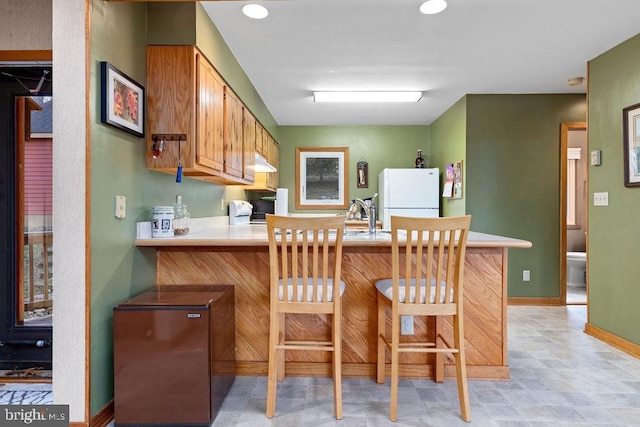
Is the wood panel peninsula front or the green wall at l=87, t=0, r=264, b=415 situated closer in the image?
the green wall at l=87, t=0, r=264, b=415

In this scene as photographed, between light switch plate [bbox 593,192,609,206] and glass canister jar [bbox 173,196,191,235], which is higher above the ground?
light switch plate [bbox 593,192,609,206]

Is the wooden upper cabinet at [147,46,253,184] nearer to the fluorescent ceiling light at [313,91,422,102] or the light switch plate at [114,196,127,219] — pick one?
the light switch plate at [114,196,127,219]

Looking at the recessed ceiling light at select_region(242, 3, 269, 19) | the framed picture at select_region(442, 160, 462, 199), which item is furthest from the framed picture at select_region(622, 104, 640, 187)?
the recessed ceiling light at select_region(242, 3, 269, 19)

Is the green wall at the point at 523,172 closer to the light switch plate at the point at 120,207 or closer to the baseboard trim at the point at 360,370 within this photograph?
the baseboard trim at the point at 360,370

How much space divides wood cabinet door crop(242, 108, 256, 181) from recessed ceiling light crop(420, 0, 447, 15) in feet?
5.75

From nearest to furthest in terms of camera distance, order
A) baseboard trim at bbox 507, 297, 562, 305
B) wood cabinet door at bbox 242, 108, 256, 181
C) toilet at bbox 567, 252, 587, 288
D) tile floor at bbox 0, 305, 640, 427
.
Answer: tile floor at bbox 0, 305, 640, 427, wood cabinet door at bbox 242, 108, 256, 181, baseboard trim at bbox 507, 297, 562, 305, toilet at bbox 567, 252, 587, 288

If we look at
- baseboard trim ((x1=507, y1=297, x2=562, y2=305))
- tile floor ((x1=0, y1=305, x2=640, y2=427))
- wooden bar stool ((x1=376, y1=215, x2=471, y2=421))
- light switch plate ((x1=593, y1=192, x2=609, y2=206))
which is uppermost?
light switch plate ((x1=593, y1=192, x2=609, y2=206))

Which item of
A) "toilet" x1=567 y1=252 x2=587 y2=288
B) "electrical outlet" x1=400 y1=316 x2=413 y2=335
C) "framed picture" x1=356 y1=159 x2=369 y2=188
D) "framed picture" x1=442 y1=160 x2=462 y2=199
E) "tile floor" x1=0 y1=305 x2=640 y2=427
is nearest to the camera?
"tile floor" x1=0 y1=305 x2=640 y2=427

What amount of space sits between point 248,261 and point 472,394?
1590mm

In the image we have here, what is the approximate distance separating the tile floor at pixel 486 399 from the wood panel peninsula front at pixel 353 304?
0.10 meters

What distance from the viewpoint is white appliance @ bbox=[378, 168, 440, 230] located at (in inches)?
186

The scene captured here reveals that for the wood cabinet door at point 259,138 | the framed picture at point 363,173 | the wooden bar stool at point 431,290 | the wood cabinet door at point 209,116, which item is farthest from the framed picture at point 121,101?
the framed picture at point 363,173

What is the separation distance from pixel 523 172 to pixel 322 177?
2779 millimetres

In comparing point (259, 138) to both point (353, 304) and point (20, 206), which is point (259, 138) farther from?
point (353, 304)
